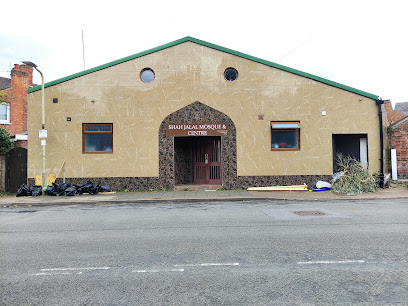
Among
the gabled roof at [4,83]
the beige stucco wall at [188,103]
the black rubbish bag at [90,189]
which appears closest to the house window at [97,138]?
A: the beige stucco wall at [188,103]

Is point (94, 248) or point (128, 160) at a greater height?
point (128, 160)

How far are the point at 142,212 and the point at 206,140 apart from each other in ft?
23.8

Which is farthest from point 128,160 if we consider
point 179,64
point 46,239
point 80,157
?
point 46,239

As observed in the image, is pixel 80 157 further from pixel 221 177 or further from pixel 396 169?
pixel 396 169

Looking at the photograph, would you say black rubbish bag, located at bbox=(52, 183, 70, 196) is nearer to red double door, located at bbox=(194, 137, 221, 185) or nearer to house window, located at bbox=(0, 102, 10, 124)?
red double door, located at bbox=(194, 137, 221, 185)

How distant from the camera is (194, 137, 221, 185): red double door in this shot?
54.7 ft

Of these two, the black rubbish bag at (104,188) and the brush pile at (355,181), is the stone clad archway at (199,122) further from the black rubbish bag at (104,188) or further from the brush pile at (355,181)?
the brush pile at (355,181)

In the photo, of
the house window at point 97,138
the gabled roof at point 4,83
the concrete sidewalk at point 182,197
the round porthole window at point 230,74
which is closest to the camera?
the concrete sidewalk at point 182,197

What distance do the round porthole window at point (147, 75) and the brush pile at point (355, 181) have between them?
9.56 metres

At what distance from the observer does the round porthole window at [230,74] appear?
15992 millimetres

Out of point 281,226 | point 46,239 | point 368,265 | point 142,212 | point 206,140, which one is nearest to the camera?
point 368,265

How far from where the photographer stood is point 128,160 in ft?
51.6

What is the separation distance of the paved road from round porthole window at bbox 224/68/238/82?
8587 millimetres

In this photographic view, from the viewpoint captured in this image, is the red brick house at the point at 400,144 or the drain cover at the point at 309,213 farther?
the red brick house at the point at 400,144
